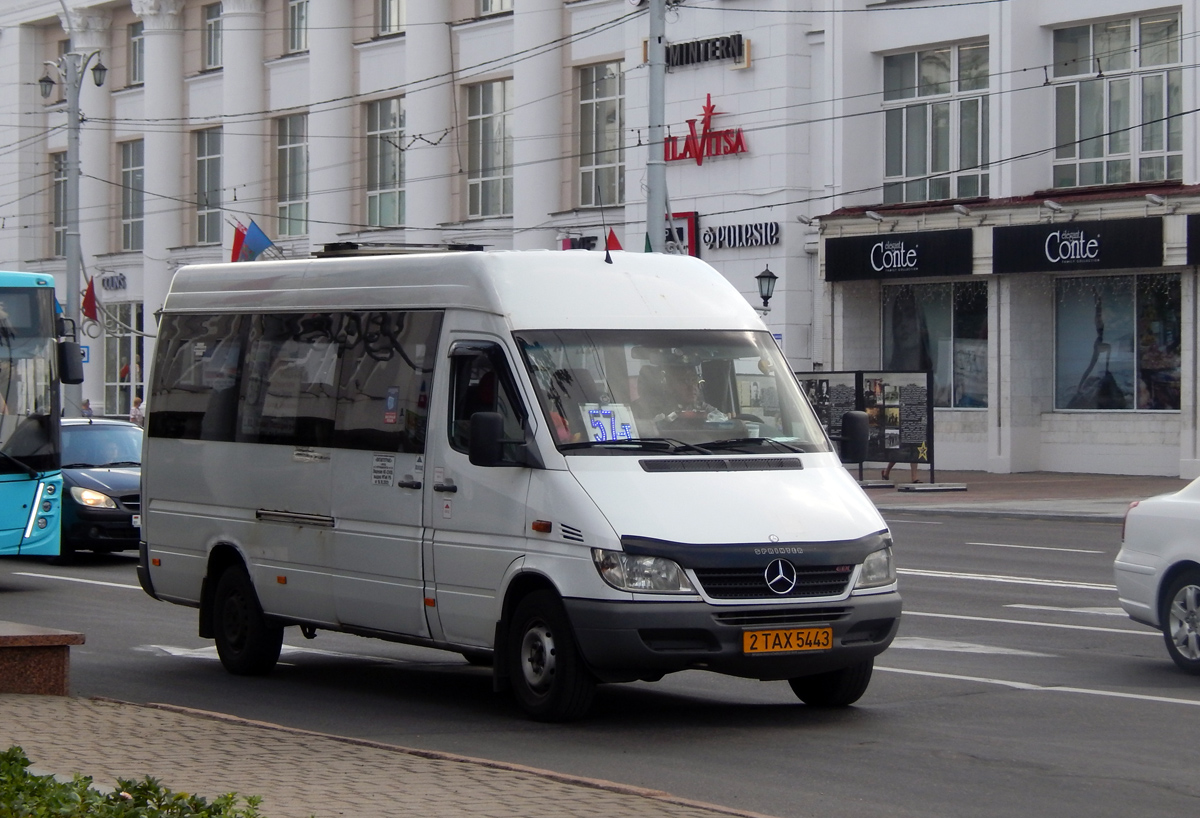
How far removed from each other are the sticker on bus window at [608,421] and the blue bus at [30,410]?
348 inches

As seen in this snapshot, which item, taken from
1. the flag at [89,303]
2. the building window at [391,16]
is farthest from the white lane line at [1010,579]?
the flag at [89,303]

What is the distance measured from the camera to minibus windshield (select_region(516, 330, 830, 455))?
948 cm

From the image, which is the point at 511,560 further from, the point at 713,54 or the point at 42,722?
the point at 713,54

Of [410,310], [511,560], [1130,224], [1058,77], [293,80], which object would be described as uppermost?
[293,80]

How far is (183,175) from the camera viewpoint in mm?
58656

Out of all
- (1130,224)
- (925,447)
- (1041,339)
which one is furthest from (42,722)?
(1041,339)

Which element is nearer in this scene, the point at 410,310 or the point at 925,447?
the point at 410,310

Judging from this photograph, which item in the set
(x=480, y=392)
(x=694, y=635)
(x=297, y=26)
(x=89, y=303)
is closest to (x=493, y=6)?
(x=297, y=26)

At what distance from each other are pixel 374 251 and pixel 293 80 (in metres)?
43.9

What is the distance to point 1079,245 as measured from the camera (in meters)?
34.2

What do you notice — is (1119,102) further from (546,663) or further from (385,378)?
(546,663)

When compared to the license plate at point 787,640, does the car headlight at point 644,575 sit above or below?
above

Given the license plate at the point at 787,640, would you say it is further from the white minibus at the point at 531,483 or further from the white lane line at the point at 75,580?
the white lane line at the point at 75,580

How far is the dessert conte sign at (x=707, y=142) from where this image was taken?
40.0m
